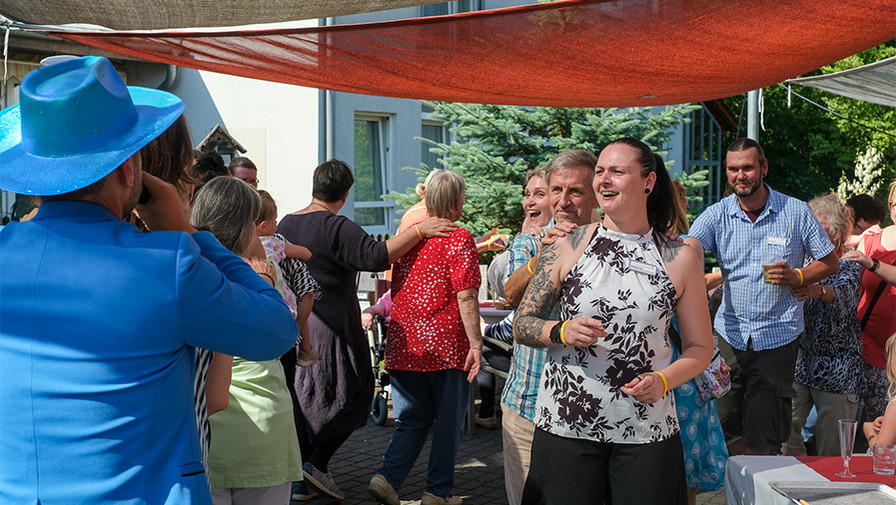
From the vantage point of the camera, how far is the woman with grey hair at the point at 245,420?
3.07m

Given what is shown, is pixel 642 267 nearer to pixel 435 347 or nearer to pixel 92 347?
pixel 92 347

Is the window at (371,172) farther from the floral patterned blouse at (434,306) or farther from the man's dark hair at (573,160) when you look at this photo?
the man's dark hair at (573,160)

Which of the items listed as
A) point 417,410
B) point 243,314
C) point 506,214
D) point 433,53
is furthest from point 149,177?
point 506,214

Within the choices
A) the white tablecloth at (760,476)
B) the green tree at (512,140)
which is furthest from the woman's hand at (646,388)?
the green tree at (512,140)

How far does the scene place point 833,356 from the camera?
5215 millimetres

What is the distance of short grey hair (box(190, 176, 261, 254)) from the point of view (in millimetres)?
3062

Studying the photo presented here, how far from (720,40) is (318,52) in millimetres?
2053

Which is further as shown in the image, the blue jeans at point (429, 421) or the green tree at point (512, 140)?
the green tree at point (512, 140)

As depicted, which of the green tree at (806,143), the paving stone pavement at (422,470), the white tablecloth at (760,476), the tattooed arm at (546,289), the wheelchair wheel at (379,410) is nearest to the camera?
the white tablecloth at (760,476)

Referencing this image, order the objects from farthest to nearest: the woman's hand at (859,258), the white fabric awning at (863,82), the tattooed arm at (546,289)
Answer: the white fabric awning at (863,82)
the woman's hand at (859,258)
the tattooed arm at (546,289)

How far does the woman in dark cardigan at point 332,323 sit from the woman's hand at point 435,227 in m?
0.01

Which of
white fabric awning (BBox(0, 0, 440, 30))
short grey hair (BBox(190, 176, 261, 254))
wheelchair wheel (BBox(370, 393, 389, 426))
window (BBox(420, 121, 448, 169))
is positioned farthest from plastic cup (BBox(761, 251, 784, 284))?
window (BBox(420, 121, 448, 169))

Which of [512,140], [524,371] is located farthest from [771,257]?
[512,140]

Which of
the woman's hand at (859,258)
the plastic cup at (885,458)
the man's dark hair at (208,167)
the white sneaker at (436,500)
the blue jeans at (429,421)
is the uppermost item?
the man's dark hair at (208,167)
